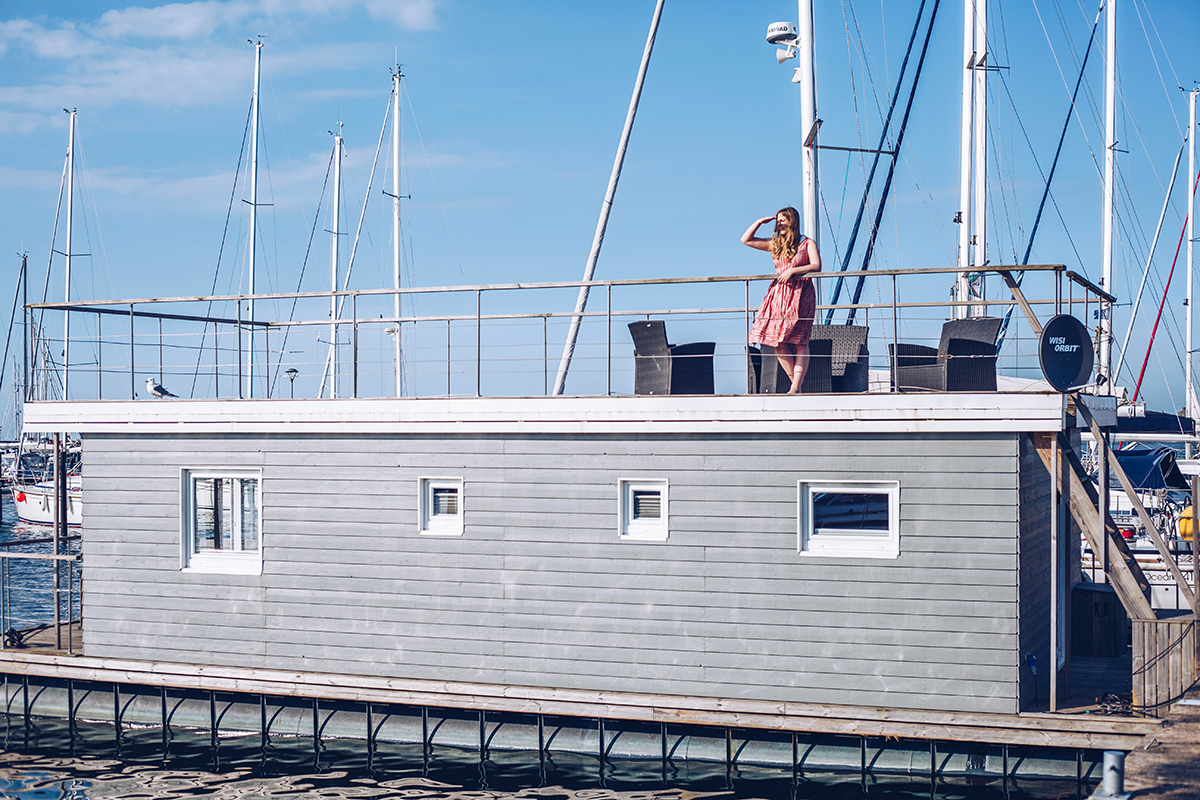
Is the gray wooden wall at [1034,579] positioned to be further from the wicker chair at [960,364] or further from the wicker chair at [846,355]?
the wicker chair at [846,355]

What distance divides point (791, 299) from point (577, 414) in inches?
97.2

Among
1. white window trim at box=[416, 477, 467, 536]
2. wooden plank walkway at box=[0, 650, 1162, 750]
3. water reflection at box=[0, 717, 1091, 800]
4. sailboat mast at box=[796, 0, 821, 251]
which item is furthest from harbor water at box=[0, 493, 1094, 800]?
sailboat mast at box=[796, 0, 821, 251]

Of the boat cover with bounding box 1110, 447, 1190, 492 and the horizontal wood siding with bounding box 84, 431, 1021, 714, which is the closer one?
the horizontal wood siding with bounding box 84, 431, 1021, 714

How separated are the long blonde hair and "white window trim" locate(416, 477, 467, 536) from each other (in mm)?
4170

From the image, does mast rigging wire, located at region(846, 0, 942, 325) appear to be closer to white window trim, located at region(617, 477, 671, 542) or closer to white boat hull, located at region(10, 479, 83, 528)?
white window trim, located at region(617, 477, 671, 542)

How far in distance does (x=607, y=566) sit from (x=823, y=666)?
2358 mm

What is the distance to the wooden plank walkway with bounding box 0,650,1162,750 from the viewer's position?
9.77 m

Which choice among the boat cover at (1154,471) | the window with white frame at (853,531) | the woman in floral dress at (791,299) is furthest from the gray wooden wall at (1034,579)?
the boat cover at (1154,471)

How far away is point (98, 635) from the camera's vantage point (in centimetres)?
1306

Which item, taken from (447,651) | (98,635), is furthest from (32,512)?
(447,651)

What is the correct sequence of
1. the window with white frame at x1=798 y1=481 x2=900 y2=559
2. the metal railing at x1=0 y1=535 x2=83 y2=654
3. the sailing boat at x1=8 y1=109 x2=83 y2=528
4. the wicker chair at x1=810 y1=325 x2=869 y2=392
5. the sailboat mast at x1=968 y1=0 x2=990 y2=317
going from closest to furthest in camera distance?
the window with white frame at x1=798 y1=481 x2=900 y2=559, the wicker chair at x1=810 y1=325 x2=869 y2=392, the metal railing at x1=0 y1=535 x2=83 y2=654, the sailboat mast at x1=968 y1=0 x2=990 y2=317, the sailing boat at x1=8 y1=109 x2=83 y2=528

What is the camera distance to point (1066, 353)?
1008cm

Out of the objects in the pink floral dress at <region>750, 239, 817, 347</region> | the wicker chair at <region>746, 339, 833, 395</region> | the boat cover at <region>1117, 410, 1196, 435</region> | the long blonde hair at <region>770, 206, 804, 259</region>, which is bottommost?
the boat cover at <region>1117, 410, 1196, 435</region>

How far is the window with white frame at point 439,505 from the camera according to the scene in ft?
39.0
